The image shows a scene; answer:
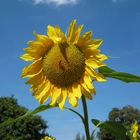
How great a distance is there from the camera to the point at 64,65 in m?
2.91

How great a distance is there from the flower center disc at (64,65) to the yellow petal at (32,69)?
0.13 feet

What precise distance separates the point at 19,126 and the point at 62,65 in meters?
51.6

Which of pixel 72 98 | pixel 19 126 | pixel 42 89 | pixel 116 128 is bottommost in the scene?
pixel 116 128

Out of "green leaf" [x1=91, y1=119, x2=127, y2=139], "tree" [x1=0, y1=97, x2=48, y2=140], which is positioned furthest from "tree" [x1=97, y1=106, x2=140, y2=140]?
"green leaf" [x1=91, y1=119, x2=127, y2=139]

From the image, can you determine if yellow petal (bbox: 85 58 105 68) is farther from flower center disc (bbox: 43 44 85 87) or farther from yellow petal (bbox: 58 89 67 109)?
yellow petal (bbox: 58 89 67 109)

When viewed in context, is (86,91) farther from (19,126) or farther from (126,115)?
(126,115)

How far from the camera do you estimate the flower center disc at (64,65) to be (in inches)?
113

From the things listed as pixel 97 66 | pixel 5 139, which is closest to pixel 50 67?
pixel 97 66

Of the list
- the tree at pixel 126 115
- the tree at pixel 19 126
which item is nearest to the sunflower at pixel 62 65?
the tree at pixel 19 126


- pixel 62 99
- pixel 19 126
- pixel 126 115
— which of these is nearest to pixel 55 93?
Result: pixel 62 99

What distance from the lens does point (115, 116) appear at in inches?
2785

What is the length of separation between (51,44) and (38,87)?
29 cm

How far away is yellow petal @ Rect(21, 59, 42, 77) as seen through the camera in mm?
2984

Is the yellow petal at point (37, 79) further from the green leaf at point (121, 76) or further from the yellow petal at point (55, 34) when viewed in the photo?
the green leaf at point (121, 76)
